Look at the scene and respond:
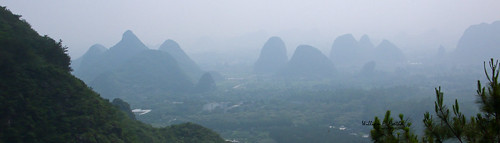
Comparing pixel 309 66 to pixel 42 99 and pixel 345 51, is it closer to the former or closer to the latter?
pixel 345 51

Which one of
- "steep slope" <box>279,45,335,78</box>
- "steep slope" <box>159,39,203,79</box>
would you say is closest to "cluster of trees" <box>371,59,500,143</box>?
"steep slope" <box>159,39,203,79</box>

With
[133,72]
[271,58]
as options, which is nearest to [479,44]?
[271,58]

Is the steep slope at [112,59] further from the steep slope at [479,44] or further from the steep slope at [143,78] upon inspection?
the steep slope at [479,44]

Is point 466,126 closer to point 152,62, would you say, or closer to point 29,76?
point 29,76

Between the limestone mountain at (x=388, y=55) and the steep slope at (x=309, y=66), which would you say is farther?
the limestone mountain at (x=388, y=55)

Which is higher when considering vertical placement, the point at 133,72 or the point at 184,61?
the point at 184,61

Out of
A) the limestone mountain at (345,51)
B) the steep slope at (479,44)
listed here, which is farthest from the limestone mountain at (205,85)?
the steep slope at (479,44)
